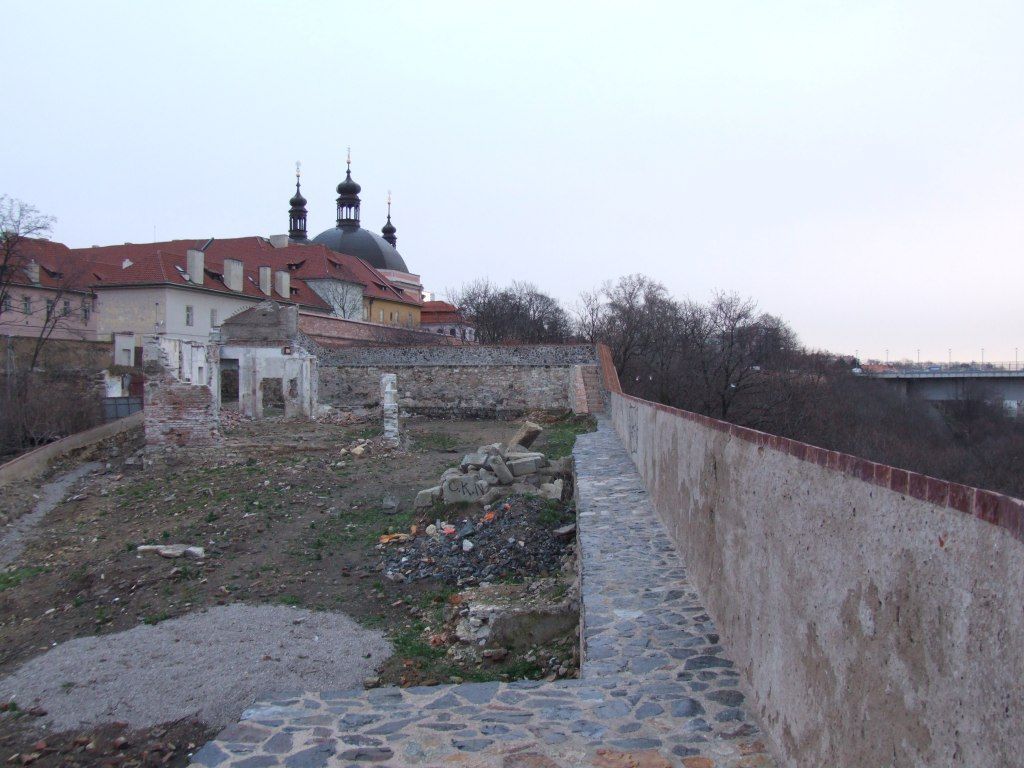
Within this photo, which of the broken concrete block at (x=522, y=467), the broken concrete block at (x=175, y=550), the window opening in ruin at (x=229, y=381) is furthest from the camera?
the window opening in ruin at (x=229, y=381)

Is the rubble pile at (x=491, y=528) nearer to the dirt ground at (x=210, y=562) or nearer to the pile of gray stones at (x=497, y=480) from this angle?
the pile of gray stones at (x=497, y=480)

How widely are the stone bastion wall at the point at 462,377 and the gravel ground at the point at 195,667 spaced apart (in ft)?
65.8

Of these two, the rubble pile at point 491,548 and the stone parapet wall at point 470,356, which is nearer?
the rubble pile at point 491,548

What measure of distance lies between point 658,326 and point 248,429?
2573cm

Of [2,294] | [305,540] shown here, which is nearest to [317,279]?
[2,294]

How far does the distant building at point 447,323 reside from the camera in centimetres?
5534

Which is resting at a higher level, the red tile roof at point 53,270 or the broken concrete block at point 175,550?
the red tile roof at point 53,270

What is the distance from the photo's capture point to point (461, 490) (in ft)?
36.8

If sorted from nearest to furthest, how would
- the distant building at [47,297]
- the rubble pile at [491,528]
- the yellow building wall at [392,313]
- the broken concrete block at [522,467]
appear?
the rubble pile at [491,528], the broken concrete block at [522,467], the distant building at [47,297], the yellow building wall at [392,313]

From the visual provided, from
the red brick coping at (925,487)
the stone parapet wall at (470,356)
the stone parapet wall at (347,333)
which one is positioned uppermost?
the stone parapet wall at (347,333)

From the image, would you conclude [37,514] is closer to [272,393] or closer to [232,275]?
[272,393]

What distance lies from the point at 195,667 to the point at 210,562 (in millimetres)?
3349

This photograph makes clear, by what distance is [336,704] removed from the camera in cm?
445

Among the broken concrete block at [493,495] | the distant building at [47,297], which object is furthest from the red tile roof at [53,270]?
the broken concrete block at [493,495]
